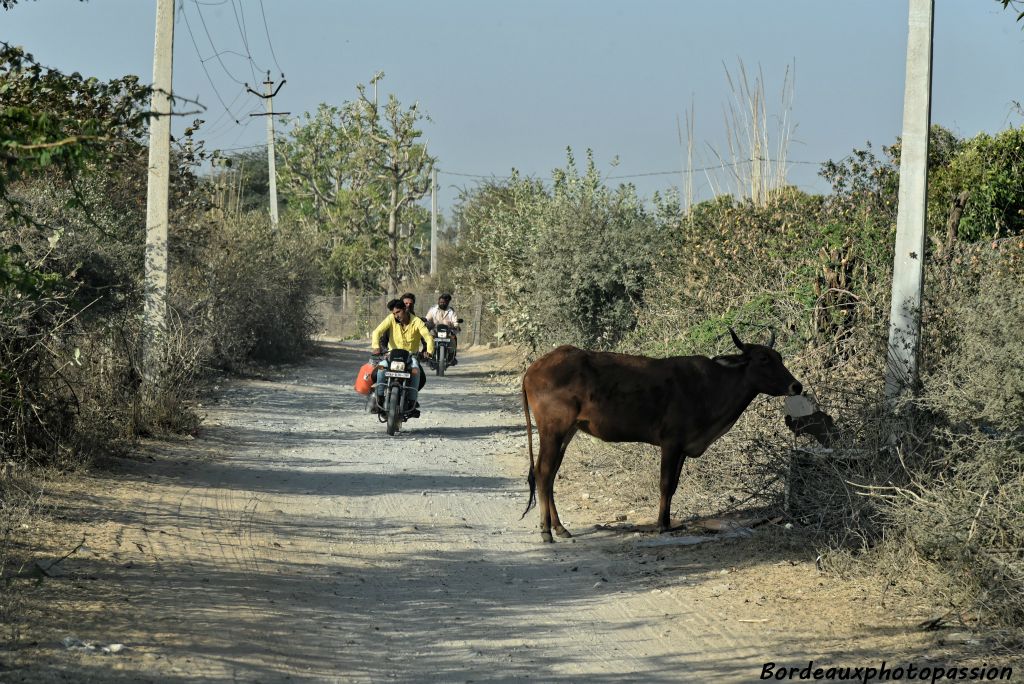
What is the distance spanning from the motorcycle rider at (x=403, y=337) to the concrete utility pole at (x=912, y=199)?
8.68 meters

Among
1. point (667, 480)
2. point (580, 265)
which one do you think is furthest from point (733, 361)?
point (580, 265)

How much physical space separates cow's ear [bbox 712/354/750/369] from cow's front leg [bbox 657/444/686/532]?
870 millimetres

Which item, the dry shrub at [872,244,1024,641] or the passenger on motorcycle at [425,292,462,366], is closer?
the dry shrub at [872,244,1024,641]

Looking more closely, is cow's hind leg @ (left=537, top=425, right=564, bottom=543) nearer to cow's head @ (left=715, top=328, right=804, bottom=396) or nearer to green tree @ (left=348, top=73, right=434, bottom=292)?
cow's head @ (left=715, top=328, right=804, bottom=396)

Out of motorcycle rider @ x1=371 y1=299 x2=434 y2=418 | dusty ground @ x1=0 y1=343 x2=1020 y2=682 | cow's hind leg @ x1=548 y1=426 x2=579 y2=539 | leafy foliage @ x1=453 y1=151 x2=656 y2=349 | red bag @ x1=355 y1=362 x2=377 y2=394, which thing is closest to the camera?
dusty ground @ x1=0 y1=343 x2=1020 y2=682

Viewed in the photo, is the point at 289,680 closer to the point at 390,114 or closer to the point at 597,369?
the point at 597,369

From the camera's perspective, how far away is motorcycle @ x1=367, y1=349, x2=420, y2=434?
56.0 feet

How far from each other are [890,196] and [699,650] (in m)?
14.1

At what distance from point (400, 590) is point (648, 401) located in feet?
10.4

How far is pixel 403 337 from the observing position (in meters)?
17.8

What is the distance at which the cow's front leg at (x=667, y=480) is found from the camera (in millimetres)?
10742

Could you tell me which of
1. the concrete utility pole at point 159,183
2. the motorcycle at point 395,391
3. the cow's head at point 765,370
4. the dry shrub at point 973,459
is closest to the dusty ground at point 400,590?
the dry shrub at point 973,459

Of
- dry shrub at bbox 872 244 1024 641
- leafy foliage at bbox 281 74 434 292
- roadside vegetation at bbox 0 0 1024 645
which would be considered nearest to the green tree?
leafy foliage at bbox 281 74 434 292

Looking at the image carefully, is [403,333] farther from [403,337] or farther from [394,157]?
[394,157]
